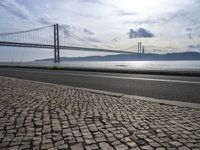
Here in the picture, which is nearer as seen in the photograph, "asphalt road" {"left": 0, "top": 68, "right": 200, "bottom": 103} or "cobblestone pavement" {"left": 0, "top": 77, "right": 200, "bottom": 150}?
"cobblestone pavement" {"left": 0, "top": 77, "right": 200, "bottom": 150}

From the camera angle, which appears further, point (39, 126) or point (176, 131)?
point (39, 126)

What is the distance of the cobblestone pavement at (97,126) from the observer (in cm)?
290

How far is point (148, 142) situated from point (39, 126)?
1.88 m

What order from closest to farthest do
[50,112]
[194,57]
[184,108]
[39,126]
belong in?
[39,126]
[50,112]
[184,108]
[194,57]

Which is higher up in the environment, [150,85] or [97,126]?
[150,85]

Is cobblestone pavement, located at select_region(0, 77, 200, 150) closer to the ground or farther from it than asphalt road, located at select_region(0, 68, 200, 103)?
closer to the ground

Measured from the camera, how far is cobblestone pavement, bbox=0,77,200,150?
9.53ft

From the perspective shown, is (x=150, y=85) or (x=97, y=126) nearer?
(x=97, y=126)

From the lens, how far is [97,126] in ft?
11.8

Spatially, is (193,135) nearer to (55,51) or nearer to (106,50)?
(55,51)

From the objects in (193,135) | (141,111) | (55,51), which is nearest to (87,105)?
(141,111)

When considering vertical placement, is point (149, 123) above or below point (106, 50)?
below

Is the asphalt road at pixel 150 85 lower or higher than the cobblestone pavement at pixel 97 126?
higher

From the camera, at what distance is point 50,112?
4.48m
